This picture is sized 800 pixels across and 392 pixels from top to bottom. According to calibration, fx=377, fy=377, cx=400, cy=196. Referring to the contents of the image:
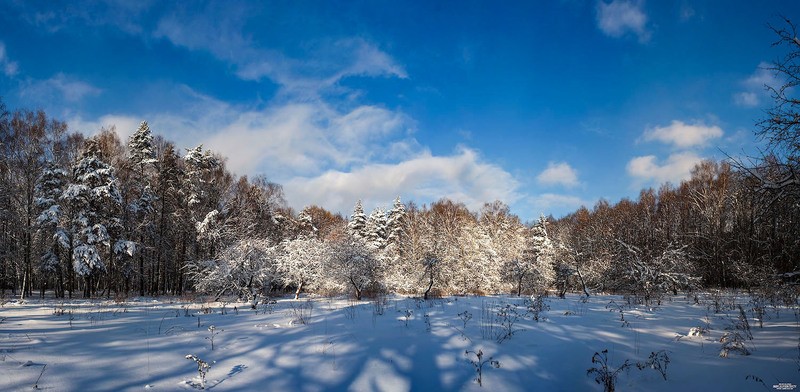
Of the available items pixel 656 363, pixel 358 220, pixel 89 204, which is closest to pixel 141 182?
pixel 89 204

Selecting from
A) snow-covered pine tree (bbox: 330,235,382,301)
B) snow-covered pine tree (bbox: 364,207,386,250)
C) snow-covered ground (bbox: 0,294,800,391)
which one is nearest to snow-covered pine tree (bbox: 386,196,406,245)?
snow-covered pine tree (bbox: 364,207,386,250)

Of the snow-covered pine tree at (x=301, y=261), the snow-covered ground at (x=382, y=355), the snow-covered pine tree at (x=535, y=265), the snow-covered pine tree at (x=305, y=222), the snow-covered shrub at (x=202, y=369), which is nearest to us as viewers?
the snow-covered shrub at (x=202, y=369)

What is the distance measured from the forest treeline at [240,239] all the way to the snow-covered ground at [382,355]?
304 cm

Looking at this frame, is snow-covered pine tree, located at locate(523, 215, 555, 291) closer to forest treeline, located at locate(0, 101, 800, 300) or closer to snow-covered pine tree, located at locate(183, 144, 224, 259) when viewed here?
forest treeline, located at locate(0, 101, 800, 300)

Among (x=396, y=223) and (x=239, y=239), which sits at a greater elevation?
(x=396, y=223)

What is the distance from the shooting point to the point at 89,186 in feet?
75.4

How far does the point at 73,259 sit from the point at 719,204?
1932 inches

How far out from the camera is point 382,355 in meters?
6.12

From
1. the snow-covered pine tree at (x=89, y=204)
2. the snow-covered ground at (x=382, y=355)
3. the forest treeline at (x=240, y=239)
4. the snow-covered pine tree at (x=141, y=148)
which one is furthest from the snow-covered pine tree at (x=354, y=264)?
the snow-covered pine tree at (x=141, y=148)

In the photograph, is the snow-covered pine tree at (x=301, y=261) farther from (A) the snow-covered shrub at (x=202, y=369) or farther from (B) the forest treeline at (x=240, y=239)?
(A) the snow-covered shrub at (x=202, y=369)

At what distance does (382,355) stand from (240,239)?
18.3 m

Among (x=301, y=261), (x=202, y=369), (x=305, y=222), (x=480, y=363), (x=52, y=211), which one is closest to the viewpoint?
(x=202, y=369)

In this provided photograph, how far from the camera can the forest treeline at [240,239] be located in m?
19.6

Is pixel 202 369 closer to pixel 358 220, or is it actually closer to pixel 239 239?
pixel 239 239
